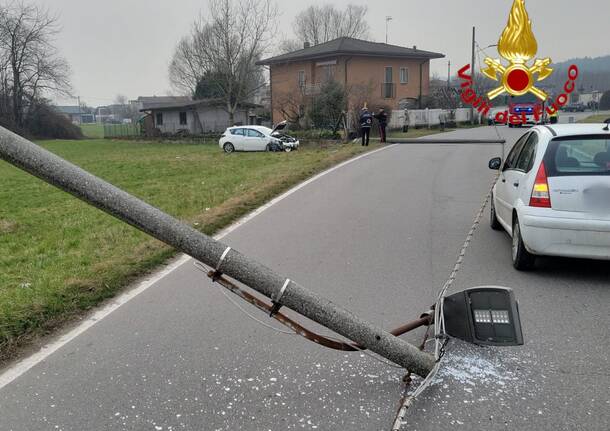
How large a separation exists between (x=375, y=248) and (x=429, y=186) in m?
5.93

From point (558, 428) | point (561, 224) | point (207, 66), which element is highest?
point (207, 66)

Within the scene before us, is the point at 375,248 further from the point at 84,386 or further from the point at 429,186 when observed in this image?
the point at 429,186

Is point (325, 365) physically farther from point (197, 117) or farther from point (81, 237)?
point (197, 117)

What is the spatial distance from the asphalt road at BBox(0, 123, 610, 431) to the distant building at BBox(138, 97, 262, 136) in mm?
45257

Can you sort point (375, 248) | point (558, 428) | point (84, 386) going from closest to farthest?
point (558, 428) < point (84, 386) < point (375, 248)

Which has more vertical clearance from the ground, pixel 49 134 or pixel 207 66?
pixel 207 66

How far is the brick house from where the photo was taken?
142ft

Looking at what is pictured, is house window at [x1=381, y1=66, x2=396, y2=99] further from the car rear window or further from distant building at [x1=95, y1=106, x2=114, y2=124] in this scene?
distant building at [x1=95, y1=106, x2=114, y2=124]

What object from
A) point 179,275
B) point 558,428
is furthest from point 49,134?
point 558,428

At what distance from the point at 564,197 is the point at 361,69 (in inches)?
1585

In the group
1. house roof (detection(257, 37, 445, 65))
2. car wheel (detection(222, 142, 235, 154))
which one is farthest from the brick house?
car wheel (detection(222, 142, 235, 154))

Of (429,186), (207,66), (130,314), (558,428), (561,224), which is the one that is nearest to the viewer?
(558,428)

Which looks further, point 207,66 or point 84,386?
point 207,66

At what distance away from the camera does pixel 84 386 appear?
379 cm
